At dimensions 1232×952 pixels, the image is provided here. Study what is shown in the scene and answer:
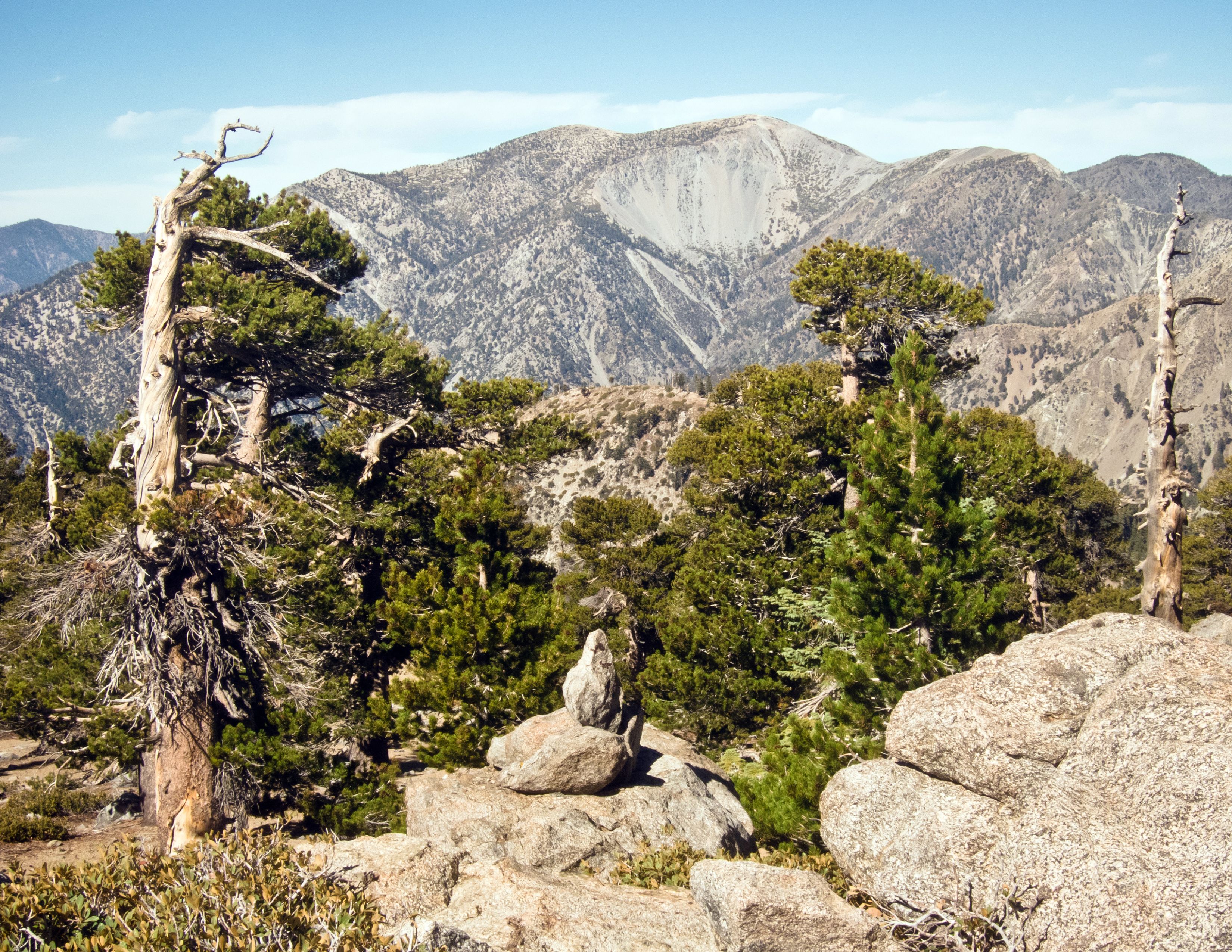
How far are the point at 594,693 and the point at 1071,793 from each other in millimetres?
7678

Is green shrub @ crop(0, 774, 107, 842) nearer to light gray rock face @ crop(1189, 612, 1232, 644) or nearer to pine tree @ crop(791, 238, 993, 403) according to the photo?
light gray rock face @ crop(1189, 612, 1232, 644)

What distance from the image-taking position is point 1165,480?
1527cm

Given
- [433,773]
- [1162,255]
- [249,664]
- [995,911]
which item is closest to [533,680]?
[433,773]

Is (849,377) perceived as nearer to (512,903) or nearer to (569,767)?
(569,767)

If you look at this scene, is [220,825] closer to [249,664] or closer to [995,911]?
[249,664]

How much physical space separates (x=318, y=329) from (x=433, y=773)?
10.8m

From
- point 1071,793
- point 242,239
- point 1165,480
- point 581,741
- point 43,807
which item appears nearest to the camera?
point 1071,793

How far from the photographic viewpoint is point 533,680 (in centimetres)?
1609

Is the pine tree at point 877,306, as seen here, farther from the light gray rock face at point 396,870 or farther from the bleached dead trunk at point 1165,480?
the light gray rock face at point 396,870

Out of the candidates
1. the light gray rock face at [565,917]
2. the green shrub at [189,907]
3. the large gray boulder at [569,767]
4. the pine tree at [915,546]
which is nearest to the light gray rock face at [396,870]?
the light gray rock face at [565,917]

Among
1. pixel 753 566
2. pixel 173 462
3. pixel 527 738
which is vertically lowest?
pixel 527 738

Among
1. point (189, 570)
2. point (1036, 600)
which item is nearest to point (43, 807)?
point (189, 570)

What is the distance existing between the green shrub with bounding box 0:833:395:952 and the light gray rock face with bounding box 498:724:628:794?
5495 millimetres

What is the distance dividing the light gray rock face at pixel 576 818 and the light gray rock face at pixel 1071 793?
3970 mm
